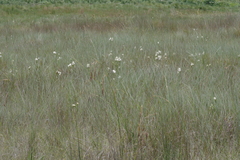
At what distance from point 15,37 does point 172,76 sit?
5385 mm

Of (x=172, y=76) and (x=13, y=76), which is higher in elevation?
(x=172, y=76)

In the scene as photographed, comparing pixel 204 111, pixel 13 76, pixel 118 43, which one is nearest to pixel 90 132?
pixel 204 111

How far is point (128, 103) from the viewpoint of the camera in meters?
2.81

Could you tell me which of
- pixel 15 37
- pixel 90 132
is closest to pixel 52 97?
pixel 90 132

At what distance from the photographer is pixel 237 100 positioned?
2812 millimetres

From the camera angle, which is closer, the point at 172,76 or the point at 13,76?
the point at 172,76

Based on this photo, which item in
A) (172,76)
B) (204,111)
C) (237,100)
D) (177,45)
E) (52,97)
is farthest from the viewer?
(177,45)

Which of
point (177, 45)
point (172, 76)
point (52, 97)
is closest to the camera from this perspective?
point (52, 97)

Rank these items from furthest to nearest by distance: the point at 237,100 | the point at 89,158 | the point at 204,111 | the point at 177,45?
the point at 177,45 < the point at 237,100 < the point at 204,111 < the point at 89,158

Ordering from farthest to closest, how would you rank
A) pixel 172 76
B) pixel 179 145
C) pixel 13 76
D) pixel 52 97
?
pixel 13 76 → pixel 172 76 → pixel 52 97 → pixel 179 145

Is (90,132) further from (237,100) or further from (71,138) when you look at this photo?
(237,100)

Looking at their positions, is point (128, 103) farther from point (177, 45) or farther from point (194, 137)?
point (177, 45)

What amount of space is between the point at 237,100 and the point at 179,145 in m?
0.83

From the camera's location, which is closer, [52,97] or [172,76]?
[52,97]
